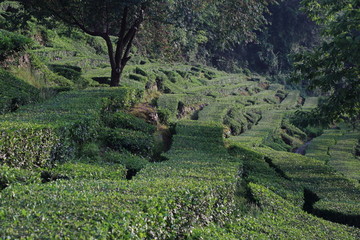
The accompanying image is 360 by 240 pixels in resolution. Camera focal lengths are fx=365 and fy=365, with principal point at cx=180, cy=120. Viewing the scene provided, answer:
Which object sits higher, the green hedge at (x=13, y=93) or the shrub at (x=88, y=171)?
the green hedge at (x=13, y=93)

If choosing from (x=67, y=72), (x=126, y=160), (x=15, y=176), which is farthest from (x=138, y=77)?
(x=15, y=176)

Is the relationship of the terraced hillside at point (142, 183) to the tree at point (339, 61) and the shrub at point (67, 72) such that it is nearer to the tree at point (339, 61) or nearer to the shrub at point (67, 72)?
the tree at point (339, 61)

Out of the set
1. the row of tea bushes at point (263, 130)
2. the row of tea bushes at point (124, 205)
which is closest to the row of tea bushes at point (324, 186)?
the row of tea bushes at point (124, 205)

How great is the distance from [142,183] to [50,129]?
1.99 metres

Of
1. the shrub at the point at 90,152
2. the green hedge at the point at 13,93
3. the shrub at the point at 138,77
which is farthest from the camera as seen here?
the shrub at the point at 138,77

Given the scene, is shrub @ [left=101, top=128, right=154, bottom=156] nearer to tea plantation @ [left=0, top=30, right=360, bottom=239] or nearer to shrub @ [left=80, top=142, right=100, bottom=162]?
tea plantation @ [left=0, top=30, right=360, bottom=239]

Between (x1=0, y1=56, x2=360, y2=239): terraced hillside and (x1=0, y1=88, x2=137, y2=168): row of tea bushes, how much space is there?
0.8 inches

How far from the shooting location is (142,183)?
5.62 m

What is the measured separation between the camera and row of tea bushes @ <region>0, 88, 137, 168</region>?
18.3 ft

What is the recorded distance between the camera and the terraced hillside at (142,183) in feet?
12.5

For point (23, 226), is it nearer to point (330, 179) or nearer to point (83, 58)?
point (330, 179)

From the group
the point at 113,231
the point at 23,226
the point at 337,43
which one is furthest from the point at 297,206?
the point at 23,226

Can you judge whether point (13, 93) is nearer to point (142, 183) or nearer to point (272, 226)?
point (142, 183)

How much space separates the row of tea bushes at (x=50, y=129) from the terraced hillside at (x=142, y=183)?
2cm
